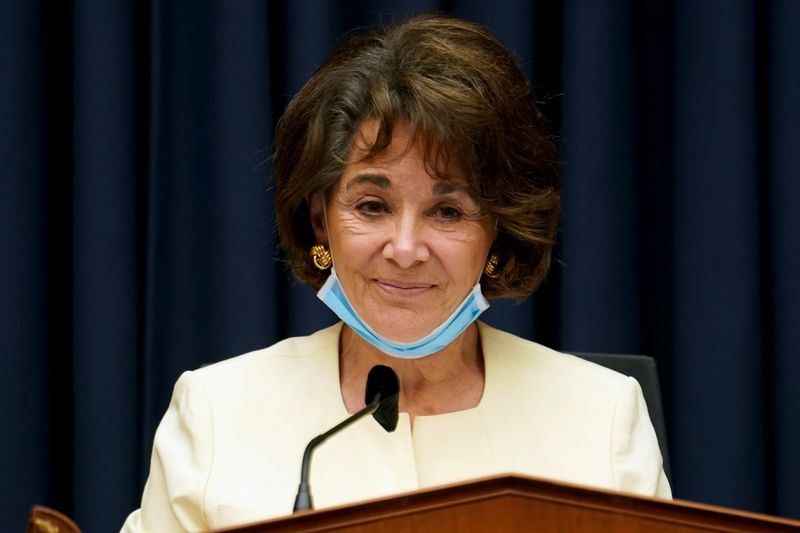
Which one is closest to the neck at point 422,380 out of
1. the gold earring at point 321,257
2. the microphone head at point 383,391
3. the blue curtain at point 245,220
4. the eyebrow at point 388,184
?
the gold earring at point 321,257

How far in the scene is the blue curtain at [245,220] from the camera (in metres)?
2.38

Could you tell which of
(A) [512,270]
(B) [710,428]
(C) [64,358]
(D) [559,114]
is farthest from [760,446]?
(C) [64,358]

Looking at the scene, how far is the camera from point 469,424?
64.7 inches

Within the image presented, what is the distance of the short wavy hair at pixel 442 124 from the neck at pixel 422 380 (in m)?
0.13

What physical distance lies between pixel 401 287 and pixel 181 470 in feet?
1.19

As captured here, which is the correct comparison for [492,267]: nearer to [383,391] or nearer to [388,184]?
[388,184]

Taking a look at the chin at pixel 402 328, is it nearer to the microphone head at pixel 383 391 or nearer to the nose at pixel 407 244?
the nose at pixel 407 244

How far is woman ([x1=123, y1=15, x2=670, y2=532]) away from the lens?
1560mm

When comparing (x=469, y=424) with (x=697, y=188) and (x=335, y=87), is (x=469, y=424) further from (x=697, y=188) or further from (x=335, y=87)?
(x=697, y=188)

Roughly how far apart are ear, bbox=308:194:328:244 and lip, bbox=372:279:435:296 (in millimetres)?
163

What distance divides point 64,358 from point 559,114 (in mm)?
1108

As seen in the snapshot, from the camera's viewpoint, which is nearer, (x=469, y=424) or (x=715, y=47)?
(x=469, y=424)

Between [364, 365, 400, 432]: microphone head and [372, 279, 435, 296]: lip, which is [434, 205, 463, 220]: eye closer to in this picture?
[372, 279, 435, 296]: lip

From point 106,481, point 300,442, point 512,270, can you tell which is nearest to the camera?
point 300,442
